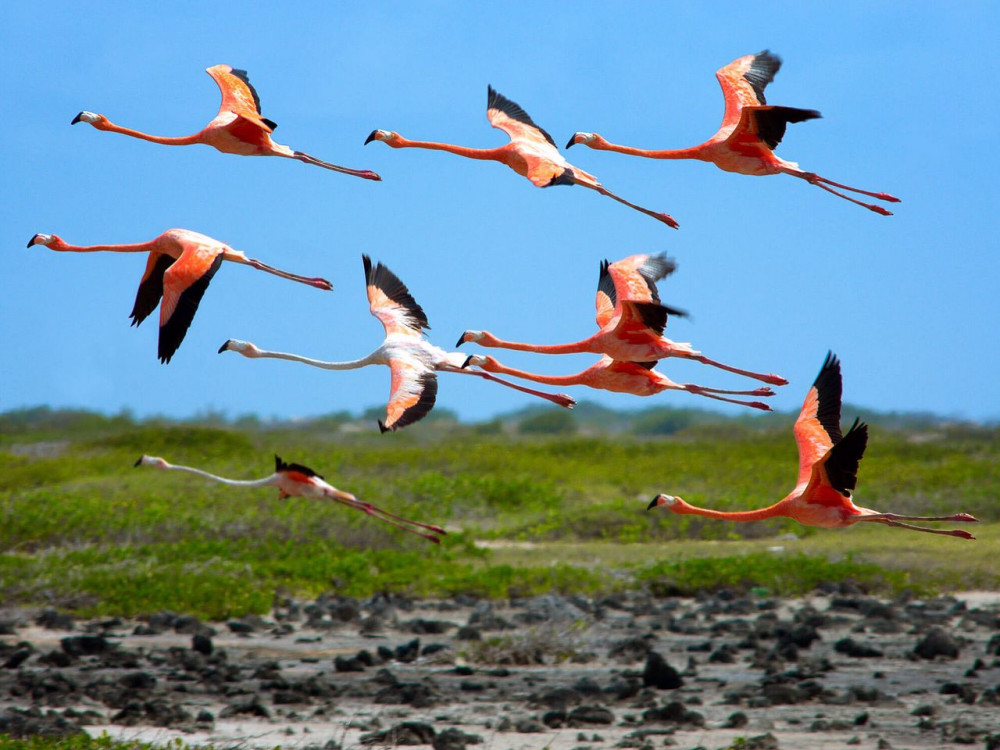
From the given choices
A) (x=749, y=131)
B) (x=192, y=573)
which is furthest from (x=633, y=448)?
(x=749, y=131)

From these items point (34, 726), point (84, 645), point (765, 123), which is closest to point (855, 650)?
point (84, 645)

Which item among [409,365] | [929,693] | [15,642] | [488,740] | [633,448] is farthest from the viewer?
[633,448]

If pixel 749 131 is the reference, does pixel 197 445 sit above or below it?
below

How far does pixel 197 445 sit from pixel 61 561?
12.3 m

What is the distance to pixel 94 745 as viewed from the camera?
1050 centimetres

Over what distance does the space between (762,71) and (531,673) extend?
797 cm

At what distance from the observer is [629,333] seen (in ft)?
24.8

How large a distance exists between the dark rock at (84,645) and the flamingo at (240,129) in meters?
8.29

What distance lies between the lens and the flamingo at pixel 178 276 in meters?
6.66

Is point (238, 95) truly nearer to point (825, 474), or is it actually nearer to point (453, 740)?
point (825, 474)

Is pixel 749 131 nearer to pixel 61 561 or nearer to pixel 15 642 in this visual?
pixel 15 642

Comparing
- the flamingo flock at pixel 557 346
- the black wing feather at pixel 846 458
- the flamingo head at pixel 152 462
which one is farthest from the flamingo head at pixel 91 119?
the black wing feather at pixel 846 458

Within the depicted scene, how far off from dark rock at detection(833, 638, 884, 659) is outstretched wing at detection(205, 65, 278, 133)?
33.3 feet

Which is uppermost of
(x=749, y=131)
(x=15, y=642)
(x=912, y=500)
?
(x=749, y=131)
